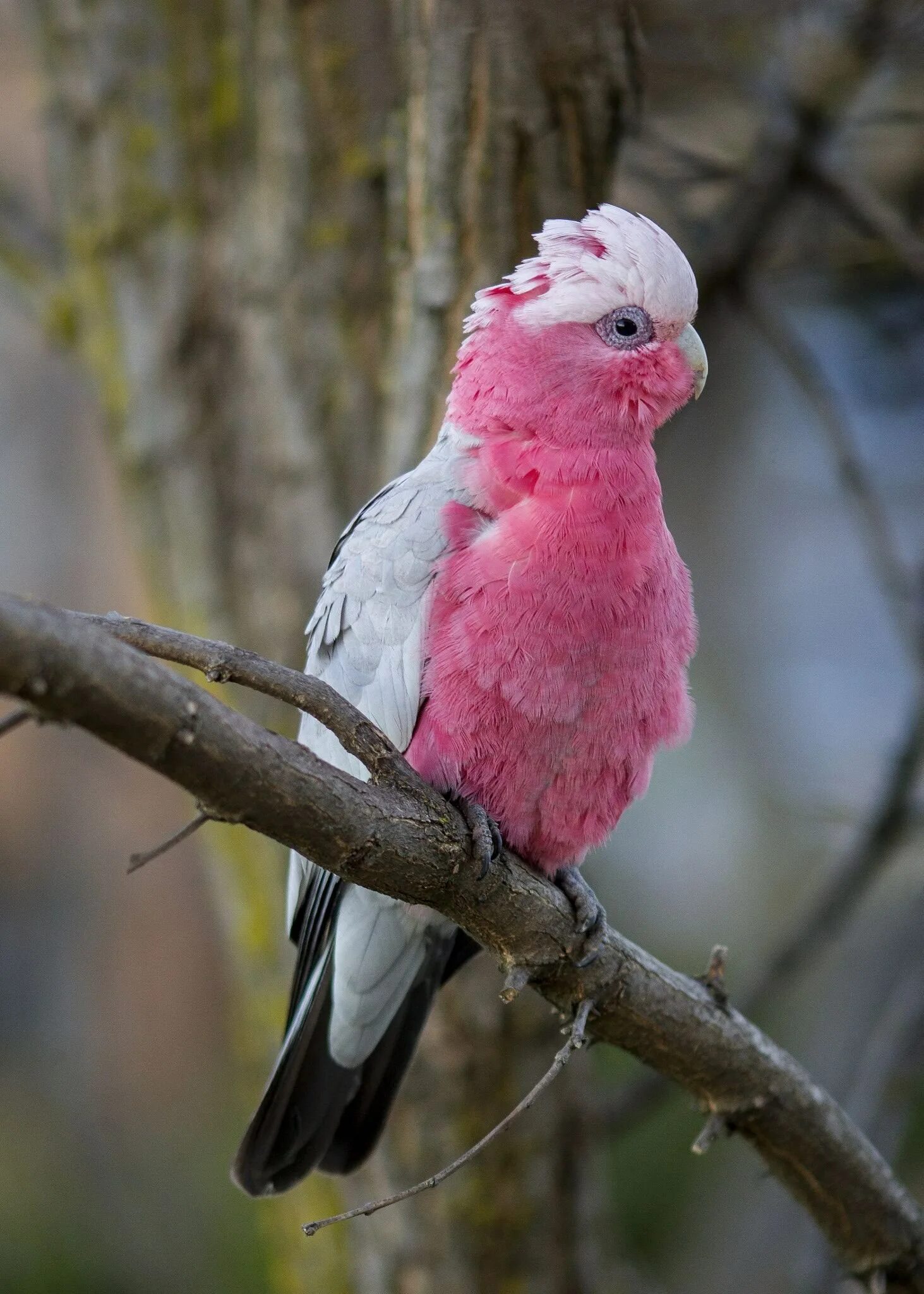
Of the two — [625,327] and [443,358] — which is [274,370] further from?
[625,327]

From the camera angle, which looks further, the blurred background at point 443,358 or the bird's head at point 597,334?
the blurred background at point 443,358

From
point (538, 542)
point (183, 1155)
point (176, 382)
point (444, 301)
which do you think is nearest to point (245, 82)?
point (176, 382)

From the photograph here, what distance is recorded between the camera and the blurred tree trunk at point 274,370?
4.05m

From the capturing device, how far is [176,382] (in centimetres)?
455

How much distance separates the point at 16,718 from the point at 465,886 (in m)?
1.00

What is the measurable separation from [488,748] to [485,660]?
7.9 inches

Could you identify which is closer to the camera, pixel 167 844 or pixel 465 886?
pixel 167 844

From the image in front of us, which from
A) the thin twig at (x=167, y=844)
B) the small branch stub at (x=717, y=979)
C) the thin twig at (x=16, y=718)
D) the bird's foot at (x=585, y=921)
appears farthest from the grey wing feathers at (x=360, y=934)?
the thin twig at (x=16, y=718)

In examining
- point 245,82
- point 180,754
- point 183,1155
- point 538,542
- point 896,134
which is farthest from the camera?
point 183,1155

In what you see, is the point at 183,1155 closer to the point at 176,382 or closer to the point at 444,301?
the point at 176,382

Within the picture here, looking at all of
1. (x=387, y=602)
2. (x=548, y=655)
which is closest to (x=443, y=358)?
(x=387, y=602)

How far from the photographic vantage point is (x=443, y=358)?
11.8 feet

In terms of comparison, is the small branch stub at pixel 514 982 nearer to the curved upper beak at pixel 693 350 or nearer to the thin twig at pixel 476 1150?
the thin twig at pixel 476 1150

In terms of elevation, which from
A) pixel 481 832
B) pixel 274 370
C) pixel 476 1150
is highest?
pixel 274 370
